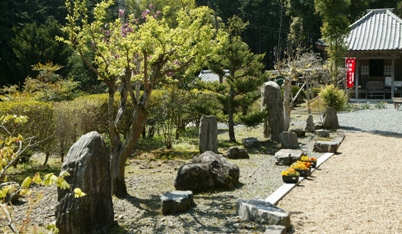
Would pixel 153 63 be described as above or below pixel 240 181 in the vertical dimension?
above

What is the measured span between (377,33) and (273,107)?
57.2 feet

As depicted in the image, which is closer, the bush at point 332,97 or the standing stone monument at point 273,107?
the standing stone monument at point 273,107

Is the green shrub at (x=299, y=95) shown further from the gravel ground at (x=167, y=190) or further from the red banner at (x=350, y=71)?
the gravel ground at (x=167, y=190)

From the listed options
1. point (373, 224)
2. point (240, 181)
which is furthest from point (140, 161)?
point (373, 224)

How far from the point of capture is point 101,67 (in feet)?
27.6

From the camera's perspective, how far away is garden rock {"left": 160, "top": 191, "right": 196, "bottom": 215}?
6.86 meters

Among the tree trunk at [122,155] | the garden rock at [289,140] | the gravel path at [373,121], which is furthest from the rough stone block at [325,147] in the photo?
the tree trunk at [122,155]

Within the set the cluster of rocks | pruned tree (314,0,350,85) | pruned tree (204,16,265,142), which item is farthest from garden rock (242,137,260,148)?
pruned tree (314,0,350,85)

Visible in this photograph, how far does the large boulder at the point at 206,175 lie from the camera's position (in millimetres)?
8203

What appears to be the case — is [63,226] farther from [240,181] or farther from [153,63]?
[240,181]

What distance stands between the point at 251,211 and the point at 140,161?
5.30m

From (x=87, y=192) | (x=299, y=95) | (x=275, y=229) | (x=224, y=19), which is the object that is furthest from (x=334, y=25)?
(x=224, y=19)

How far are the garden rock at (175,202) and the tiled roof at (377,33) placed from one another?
22.5 m

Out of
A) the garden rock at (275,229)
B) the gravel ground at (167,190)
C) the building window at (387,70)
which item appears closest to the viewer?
the garden rock at (275,229)
